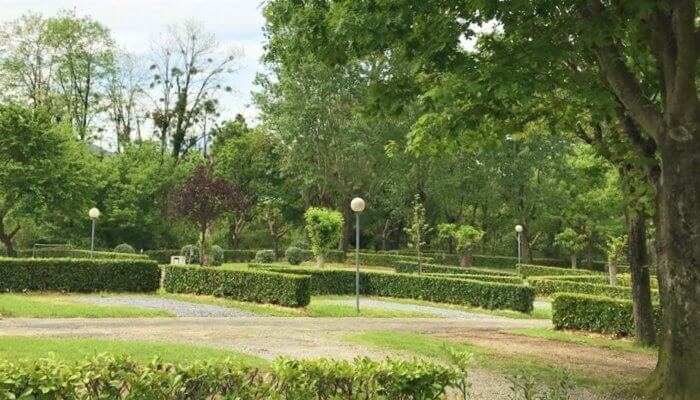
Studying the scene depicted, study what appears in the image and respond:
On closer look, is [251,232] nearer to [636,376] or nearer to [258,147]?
[258,147]

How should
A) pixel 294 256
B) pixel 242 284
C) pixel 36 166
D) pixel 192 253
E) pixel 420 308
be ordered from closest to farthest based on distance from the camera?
1. pixel 242 284
2. pixel 420 308
3. pixel 36 166
4. pixel 192 253
5. pixel 294 256

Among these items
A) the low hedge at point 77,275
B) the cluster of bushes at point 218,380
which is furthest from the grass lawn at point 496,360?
the low hedge at point 77,275

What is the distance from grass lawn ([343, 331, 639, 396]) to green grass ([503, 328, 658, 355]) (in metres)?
3.09

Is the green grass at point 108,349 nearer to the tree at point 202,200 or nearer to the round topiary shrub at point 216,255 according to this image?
the tree at point 202,200

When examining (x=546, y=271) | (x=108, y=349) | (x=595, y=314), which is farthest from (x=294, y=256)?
(x=108, y=349)

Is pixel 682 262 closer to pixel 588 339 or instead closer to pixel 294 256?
pixel 588 339

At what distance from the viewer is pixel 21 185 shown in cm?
2750

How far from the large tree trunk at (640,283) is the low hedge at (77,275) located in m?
14.4

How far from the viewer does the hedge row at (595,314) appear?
577 inches

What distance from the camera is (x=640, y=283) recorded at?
1332cm

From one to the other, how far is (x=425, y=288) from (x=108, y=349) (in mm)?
15629

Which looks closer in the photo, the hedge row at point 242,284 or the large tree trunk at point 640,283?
the large tree trunk at point 640,283

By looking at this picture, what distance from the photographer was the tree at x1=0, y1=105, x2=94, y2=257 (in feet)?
89.1

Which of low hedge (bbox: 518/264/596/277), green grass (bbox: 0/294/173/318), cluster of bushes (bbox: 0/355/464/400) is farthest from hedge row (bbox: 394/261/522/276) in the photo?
cluster of bushes (bbox: 0/355/464/400)
